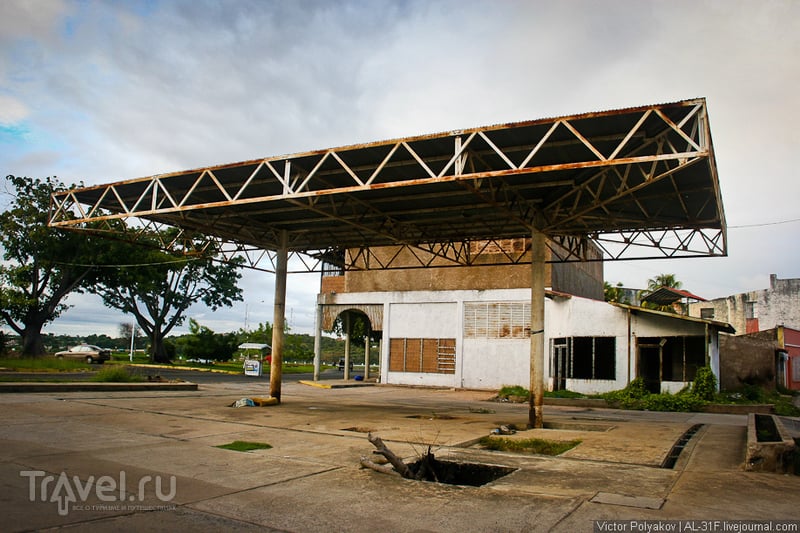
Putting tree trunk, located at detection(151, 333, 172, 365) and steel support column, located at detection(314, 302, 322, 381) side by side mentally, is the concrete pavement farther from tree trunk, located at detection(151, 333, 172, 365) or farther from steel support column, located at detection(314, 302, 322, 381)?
tree trunk, located at detection(151, 333, 172, 365)

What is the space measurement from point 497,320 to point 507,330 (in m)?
0.74

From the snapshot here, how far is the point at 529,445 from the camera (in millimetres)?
10164

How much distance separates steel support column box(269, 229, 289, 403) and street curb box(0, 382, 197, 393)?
5072 mm

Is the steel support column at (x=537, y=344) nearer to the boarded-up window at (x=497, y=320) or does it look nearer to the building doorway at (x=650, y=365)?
the building doorway at (x=650, y=365)

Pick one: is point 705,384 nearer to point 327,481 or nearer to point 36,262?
point 327,481

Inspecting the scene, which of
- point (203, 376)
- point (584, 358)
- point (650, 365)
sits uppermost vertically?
point (584, 358)

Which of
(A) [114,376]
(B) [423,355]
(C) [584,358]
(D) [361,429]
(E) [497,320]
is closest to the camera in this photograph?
(D) [361,429]

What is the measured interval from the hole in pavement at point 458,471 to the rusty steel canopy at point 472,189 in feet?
18.1

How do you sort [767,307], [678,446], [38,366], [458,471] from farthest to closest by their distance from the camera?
1. [767,307]
2. [38,366]
3. [678,446]
4. [458,471]

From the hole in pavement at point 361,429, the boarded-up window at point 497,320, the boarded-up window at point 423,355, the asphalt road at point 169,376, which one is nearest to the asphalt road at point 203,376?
the asphalt road at point 169,376

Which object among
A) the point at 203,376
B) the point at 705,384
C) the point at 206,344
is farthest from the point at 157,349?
the point at 705,384

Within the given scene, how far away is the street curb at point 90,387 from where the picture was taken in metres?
16.1

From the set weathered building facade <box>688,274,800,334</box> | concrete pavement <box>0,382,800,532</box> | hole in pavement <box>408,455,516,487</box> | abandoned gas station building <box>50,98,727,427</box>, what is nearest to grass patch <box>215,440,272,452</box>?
concrete pavement <box>0,382,800,532</box>

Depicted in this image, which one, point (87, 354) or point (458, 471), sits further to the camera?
point (87, 354)
